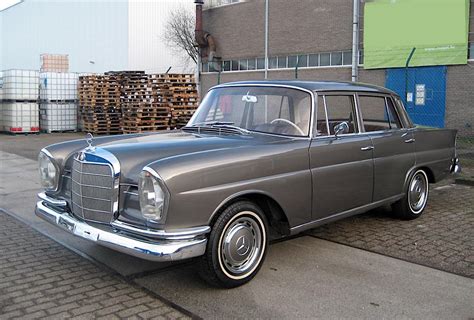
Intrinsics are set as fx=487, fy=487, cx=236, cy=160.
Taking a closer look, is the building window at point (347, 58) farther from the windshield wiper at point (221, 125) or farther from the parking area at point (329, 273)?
the windshield wiper at point (221, 125)

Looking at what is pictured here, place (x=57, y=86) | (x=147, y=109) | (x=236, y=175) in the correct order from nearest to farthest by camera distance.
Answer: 1. (x=236, y=175)
2. (x=147, y=109)
3. (x=57, y=86)

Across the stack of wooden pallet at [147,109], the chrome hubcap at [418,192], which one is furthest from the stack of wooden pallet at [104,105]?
the chrome hubcap at [418,192]

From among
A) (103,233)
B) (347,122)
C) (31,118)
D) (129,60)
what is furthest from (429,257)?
(129,60)

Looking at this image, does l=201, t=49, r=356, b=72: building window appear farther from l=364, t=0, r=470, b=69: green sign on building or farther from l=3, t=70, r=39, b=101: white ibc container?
l=3, t=70, r=39, b=101: white ibc container

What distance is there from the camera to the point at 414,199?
6.28 metres

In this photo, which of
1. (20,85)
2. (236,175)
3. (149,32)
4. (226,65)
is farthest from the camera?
(149,32)

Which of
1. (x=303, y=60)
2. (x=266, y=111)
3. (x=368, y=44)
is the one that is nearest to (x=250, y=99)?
(x=266, y=111)

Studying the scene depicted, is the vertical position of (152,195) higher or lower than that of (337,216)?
higher

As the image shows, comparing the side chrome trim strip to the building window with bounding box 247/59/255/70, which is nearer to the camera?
the side chrome trim strip

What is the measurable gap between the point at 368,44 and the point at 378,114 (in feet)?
53.3

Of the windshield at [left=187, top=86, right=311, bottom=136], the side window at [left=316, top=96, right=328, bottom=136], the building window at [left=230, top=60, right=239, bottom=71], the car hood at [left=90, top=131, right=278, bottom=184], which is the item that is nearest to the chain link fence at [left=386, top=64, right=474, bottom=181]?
the building window at [left=230, top=60, right=239, bottom=71]

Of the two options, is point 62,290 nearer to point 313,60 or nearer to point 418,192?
point 418,192

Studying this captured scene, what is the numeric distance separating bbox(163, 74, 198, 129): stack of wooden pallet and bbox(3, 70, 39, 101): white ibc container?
6.19 meters

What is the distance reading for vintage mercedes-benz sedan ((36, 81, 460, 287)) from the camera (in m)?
3.64
